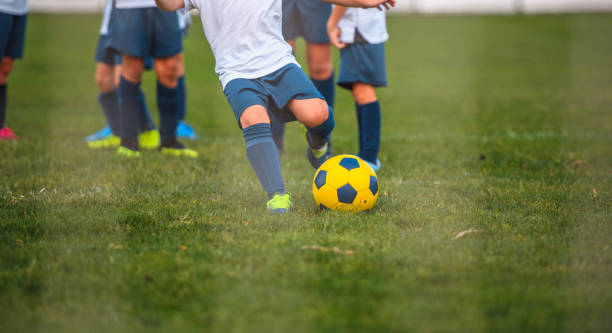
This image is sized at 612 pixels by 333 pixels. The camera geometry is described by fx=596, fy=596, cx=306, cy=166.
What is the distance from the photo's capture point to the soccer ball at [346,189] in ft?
10.4

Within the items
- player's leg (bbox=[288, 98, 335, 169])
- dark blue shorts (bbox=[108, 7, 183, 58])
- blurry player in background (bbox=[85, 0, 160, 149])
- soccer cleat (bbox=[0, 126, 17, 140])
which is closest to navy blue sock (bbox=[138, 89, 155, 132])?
blurry player in background (bbox=[85, 0, 160, 149])

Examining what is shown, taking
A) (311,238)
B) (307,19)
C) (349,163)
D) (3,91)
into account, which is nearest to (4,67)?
(3,91)

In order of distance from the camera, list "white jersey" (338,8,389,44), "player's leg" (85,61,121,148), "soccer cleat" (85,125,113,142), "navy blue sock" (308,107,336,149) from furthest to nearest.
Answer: "soccer cleat" (85,125,113,142) < "player's leg" (85,61,121,148) < "white jersey" (338,8,389,44) < "navy blue sock" (308,107,336,149)

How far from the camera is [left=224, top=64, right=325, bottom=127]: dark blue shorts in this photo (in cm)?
325

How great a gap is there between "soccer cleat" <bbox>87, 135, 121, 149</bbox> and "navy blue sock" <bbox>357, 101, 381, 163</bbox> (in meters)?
2.33

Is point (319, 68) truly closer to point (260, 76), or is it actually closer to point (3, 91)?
point (260, 76)

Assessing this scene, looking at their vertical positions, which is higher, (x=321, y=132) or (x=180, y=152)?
(x=321, y=132)

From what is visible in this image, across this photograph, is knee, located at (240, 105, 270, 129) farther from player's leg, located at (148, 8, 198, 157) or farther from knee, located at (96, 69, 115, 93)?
knee, located at (96, 69, 115, 93)

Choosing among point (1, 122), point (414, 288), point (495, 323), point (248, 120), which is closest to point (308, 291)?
point (414, 288)

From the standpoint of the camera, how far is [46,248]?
8.48ft

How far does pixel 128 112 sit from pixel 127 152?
36cm

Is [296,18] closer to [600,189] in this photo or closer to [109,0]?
[109,0]

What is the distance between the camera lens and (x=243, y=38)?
338 cm

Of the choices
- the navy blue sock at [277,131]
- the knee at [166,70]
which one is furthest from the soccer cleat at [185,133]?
the navy blue sock at [277,131]
